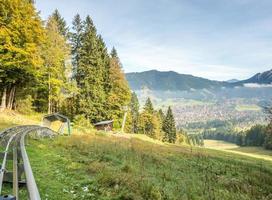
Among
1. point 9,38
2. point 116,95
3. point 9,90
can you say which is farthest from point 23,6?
point 116,95

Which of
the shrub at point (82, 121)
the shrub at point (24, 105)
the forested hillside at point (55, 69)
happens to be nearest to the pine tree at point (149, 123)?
the forested hillside at point (55, 69)

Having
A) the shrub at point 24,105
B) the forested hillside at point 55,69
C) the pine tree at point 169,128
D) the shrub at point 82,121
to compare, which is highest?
the forested hillside at point 55,69

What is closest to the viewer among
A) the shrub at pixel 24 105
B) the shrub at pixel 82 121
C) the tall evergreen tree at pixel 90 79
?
the shrub at pixel 24 105

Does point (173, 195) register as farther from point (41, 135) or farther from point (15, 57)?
point (15, 57)

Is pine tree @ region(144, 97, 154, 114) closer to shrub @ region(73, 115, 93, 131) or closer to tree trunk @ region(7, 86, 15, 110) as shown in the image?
shrub @ region(73, 115, 93, 131)

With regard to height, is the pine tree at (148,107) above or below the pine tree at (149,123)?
above

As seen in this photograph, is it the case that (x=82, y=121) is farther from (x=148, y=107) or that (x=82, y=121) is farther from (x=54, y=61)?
(x=148, y=107)

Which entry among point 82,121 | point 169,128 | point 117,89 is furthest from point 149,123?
point 82,121

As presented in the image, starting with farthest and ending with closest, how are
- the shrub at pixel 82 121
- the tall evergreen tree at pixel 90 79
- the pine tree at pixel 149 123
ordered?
the pine tree at pixel 149 123, the tall evergreen tree at pixel 90 79, the shrub at pixel 82 121

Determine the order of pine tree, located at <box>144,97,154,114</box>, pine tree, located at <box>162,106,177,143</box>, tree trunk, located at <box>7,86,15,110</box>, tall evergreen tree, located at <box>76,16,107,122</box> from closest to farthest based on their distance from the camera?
tree trunk, located at <box>7,86,15,110</box> < tall evergreen tree, located at <box>76,16,107,122</box> < pine tree, located at <box>144,97,154,114</box> < pine tree, located at <box>162,106,177,143</box>

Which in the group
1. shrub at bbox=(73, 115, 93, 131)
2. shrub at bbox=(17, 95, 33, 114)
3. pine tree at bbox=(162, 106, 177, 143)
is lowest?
pine tree at bbox=(162, 106, 177, 143)

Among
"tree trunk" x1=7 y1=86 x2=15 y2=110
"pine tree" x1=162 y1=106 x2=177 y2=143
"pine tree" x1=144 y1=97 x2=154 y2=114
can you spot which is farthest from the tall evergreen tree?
"pine tree" x1=162 y1=106 x2=177 y2=143

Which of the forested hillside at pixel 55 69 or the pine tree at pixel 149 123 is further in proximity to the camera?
the pine tree at pixel 149 123

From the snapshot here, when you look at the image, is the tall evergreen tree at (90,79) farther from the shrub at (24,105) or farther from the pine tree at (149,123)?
the pine tree at (149,123)
